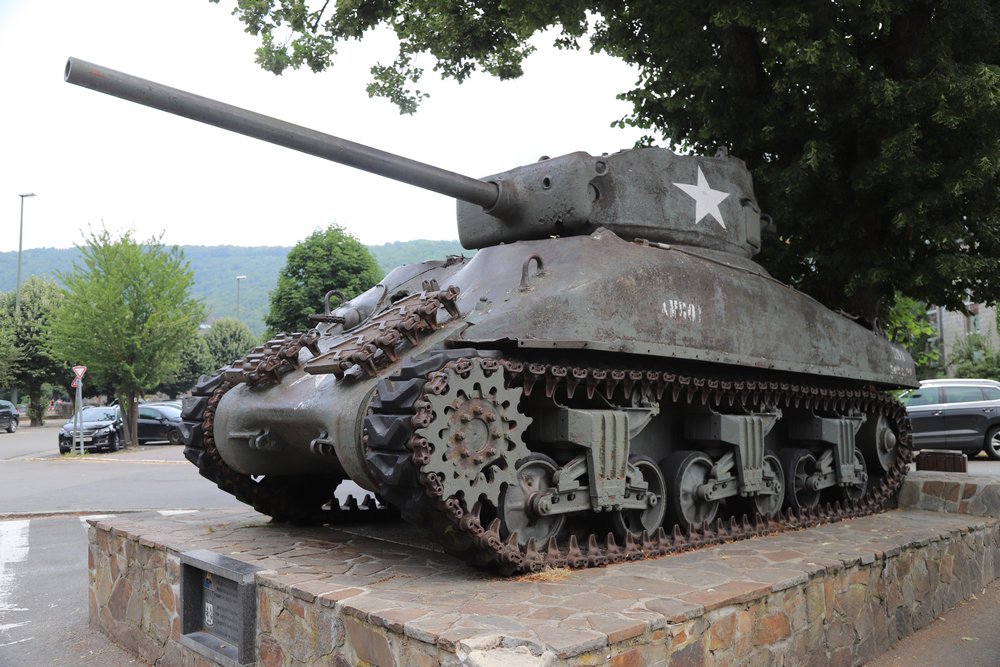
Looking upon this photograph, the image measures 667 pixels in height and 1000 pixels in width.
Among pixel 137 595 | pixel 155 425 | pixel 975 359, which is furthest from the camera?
pixel 975 359

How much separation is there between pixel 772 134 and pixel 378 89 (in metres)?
8.61

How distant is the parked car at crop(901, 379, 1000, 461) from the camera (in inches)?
755

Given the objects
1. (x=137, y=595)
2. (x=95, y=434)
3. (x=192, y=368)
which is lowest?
(x=137, y=595)

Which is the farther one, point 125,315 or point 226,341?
point 226,341

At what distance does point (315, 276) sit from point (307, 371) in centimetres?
2897

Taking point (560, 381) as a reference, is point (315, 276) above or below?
above

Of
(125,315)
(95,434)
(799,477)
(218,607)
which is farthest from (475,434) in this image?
(125,315)

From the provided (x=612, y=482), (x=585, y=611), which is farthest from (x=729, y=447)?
(x=585, y=611)

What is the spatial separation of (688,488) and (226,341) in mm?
62867

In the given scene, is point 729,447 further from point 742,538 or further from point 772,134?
point 772,134

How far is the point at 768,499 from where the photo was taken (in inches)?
348

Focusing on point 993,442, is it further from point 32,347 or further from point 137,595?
point 32,347

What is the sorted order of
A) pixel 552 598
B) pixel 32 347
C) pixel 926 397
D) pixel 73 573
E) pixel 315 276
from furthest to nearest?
pixel 32 347, pixel 315 276, pixel 926 397, pixel 73 573, pixel 552 598

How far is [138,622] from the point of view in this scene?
7.29 meters
